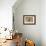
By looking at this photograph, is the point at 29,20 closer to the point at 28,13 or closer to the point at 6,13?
the point at 28,13

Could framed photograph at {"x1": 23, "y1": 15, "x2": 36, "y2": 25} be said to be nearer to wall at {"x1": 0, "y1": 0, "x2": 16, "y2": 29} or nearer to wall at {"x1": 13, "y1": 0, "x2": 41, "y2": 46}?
wall at {"x1": 13, "y1": 0, "x2": 41, "y2": 46}

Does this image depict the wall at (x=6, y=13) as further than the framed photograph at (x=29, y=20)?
No

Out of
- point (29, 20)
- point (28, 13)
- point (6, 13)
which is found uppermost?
point (28, 13)

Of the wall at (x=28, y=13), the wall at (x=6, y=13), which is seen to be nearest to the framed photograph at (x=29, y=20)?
the wall at (x=28, y=13)

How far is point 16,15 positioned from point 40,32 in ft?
4.37

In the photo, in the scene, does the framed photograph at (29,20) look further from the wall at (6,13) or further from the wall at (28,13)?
the wall at (6,13)

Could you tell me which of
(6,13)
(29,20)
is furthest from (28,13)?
(6,13)

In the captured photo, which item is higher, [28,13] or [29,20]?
[28,13]

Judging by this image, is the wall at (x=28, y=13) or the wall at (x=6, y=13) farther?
the wall at (x=28, y=13)

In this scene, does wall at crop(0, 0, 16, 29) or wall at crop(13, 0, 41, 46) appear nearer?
wall at crop(0, 0, 16, 29)

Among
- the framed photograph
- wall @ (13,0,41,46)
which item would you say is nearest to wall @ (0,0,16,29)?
wall @ (13,0,41,46)

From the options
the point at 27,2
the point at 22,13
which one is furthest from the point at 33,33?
the point at 27,2

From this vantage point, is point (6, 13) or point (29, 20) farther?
point (29, 20)

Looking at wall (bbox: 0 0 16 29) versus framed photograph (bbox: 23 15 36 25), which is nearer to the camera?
wall (bbox: 0 0 16 29)
